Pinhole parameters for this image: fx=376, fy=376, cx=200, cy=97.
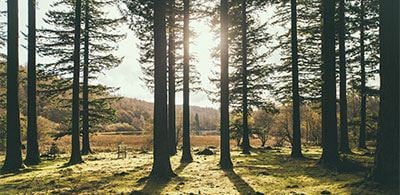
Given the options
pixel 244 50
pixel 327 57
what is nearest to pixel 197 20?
pixel 244 50

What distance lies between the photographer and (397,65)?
877cm

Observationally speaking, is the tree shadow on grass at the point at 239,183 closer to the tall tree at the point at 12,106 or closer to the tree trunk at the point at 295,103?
the tree trunk at the point at 295,103

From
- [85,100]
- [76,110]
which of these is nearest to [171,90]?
[76,110]

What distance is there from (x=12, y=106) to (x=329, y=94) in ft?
41.8

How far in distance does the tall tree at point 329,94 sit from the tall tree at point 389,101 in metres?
5.42

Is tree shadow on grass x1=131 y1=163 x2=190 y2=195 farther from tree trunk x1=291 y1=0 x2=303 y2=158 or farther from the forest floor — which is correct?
tree trunk x1=291 y1=0 x2=303 y2=158

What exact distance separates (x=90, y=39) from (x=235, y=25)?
967 cm

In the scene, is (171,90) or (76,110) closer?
(76,110)

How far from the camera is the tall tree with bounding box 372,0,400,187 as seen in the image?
28.6ft

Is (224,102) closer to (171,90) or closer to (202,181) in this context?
(202,181)

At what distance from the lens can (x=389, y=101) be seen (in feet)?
28.8

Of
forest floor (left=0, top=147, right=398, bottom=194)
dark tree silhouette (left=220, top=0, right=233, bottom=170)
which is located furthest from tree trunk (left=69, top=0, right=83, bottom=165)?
dark tree silhouette (left=220, top=0, right=233, bottom=170)

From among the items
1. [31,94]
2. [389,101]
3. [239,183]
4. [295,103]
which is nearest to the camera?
[389,101]

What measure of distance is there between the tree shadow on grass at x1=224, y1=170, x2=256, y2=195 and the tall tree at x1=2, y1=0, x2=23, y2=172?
342 inches
